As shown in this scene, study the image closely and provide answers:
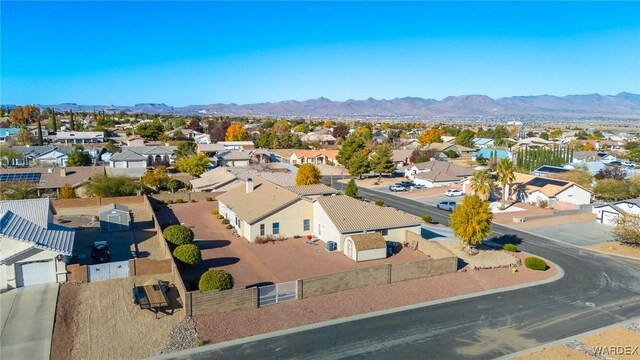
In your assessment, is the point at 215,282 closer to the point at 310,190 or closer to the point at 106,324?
the point at 106,324

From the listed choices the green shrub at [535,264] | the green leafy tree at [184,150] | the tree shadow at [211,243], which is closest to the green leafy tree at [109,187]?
the tree shadow at [211,243]

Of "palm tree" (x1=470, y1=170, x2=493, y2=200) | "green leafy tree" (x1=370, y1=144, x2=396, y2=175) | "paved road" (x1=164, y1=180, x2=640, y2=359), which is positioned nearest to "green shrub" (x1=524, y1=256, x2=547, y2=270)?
"paved road" (x1=164, y1=180, x2=640, y2=359)

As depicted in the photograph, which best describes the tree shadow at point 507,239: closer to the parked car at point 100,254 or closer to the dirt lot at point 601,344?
the dirt lot at point 601,344

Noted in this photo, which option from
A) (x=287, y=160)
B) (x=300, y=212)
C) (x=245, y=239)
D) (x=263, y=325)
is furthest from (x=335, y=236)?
(x=287, y=160)

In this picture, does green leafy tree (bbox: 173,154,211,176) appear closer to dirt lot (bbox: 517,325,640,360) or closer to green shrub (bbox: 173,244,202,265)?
green shrub (bbox: 173,244,202,265)

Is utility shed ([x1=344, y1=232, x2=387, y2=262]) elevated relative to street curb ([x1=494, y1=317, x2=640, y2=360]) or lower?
elevated

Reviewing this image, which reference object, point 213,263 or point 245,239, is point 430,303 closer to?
point 213,263
